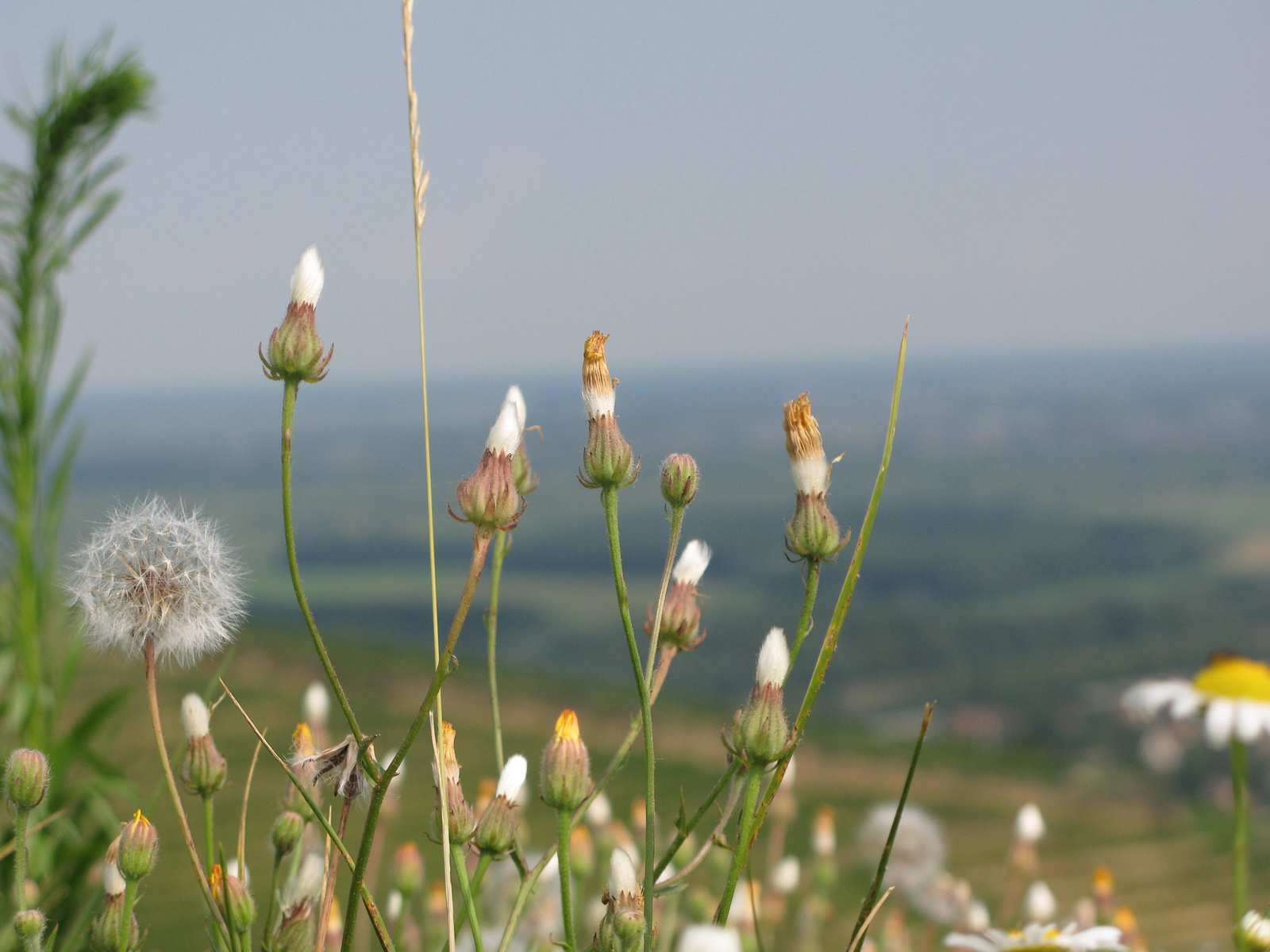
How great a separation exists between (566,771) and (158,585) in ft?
1.87

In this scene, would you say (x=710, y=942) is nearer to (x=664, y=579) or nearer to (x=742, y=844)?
(x=742, y=844)

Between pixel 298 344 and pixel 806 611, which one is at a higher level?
pixel 298 344

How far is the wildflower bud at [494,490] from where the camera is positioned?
1.05 meters

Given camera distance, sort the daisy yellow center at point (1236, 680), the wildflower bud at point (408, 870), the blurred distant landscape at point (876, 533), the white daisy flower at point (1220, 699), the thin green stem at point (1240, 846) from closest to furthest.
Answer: the thin green stem at point (1240, 846)
the wildflower bud at point (408, 870)
the white daisy flower at point (1220, 699)
the daisy yellow center at point (1236, 680)
the blurred distant landscape at point (876, 533)

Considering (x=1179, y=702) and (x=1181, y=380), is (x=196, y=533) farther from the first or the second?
(x=1181, y=380)

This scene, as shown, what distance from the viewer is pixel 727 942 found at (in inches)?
22.4

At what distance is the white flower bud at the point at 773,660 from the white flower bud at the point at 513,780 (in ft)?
1.01

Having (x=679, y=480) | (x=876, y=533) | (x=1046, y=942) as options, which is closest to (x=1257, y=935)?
(x=1046, y=942)

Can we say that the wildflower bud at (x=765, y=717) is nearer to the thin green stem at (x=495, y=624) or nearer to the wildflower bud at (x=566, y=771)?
the wildflower bud at (x=566, y=771)

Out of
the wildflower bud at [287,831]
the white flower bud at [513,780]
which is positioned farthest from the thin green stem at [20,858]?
the white flower bud at [513,780]

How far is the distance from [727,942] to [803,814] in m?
→ 5.23

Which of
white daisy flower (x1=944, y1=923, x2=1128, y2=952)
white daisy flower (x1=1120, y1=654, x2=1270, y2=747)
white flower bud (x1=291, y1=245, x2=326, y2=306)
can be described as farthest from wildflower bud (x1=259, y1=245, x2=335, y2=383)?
white daisy flower (x1=1120, y1=654, x2=1270, y2=747)

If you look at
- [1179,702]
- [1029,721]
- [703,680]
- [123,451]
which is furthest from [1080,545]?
[123,451]

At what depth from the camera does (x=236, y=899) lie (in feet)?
3.72
